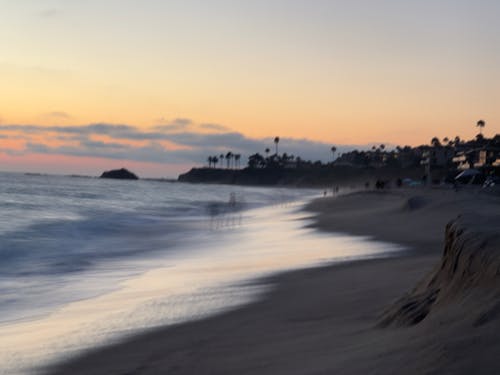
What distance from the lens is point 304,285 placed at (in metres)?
11.3

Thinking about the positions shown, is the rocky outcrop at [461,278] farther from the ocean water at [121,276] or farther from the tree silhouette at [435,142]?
the tree silhouette at [435,142]

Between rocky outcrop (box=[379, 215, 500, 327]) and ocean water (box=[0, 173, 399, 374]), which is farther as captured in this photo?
ocean water (box=[0, 173, 399, 374])

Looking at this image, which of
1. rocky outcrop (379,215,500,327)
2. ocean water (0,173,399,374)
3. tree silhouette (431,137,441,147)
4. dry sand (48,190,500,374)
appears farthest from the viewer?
tree silhouette (431,137,441,147)

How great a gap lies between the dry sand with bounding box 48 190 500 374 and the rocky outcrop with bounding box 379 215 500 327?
0.01m

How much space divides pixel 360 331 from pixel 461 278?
1.14 m

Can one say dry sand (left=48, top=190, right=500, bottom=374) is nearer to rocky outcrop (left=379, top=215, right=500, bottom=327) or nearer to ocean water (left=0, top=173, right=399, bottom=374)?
rocky outcrop (left=379, top=215, right=500, bottom=327)

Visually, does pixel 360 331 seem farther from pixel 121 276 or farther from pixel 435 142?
pixel 435 142

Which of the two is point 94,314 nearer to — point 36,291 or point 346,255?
point 36,291

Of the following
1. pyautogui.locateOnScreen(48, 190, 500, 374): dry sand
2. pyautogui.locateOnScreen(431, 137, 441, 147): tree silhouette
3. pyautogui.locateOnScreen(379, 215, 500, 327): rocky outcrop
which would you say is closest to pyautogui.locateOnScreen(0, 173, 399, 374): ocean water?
pyautogui.locateOnScreen(48, 190, 500, 374): dry sand

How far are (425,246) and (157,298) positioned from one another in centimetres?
953

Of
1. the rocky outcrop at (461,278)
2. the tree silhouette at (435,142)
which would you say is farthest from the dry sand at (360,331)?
the tree silhouette at (435,142)

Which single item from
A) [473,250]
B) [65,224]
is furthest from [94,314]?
[65,224]

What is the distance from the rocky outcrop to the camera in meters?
5.08

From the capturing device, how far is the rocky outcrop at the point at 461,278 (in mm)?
5078
